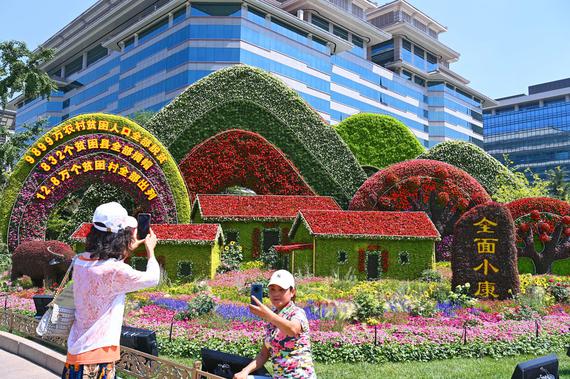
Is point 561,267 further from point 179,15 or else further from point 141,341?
point 179,15

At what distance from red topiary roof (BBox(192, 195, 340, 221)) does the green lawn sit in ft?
50.6

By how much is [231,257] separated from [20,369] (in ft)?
49.0

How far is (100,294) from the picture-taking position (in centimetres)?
411

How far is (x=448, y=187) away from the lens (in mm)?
26016

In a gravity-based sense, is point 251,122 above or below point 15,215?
above

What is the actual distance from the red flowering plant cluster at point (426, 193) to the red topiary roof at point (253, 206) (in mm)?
2845

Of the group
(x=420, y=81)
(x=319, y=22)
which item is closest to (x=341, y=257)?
(x=319, y=22)

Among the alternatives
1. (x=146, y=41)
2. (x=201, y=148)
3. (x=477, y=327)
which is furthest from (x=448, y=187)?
(x=146, y=41)

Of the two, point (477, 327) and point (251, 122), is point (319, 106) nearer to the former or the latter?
point (251, 122)

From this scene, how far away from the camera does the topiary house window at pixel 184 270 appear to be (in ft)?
66.1

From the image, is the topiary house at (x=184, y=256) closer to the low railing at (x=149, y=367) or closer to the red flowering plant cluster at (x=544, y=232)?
the low railing at (x=149, y=367)

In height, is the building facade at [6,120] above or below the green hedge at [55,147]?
above

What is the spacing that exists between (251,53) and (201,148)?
26378 mm

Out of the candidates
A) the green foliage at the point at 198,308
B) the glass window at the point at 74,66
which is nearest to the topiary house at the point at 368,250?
the green foliage at the point at 198,308
